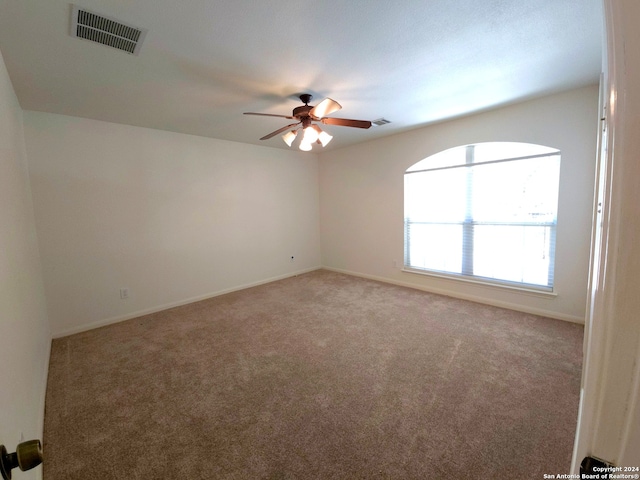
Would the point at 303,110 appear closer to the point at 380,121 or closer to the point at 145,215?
the point at 380,121

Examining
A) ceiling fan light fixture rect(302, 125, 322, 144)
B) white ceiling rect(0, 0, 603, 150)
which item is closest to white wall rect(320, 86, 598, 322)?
white ceiling rect(0, 0, 603, 150)

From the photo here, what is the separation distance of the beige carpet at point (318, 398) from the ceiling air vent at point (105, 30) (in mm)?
2499

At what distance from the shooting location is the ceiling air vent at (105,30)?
1.53 m

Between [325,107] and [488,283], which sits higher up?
[325,107]

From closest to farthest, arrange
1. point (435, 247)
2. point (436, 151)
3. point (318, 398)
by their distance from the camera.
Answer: point (318, 398) < point (436, 151) < point (435, 247)

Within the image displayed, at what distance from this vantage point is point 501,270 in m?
3.50

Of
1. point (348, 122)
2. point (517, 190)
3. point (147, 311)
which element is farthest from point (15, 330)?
point (517, 190)

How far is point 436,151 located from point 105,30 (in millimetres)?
3721

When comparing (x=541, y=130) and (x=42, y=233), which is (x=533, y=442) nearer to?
(x=541, y=130)

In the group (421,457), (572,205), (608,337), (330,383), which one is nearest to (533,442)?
(421,457)

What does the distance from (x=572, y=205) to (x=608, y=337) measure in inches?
135

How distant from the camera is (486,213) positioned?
354cm

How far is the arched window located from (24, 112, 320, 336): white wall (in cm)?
250

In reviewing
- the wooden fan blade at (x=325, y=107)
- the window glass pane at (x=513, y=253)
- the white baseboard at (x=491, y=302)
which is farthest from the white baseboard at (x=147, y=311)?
the window glass pane at (x=513, y=253)
